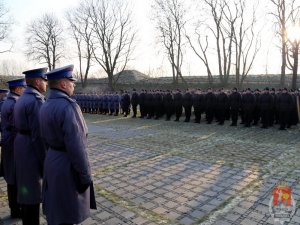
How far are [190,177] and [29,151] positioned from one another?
3520mm

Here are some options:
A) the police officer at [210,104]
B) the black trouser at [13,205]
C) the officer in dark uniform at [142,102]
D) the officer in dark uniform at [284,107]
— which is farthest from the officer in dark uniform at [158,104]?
the black trouser at [13,205]

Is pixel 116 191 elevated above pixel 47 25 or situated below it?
below

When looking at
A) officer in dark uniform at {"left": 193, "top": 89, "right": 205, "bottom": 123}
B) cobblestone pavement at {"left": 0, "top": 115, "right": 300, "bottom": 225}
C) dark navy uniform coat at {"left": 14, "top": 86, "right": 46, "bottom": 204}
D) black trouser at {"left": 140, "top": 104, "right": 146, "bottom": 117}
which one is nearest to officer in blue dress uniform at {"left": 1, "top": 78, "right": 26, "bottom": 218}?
cobblestone pavement at {"left": 0, "top": 115, "right": 300, "bottom": 225}

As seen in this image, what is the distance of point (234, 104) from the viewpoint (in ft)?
47.0

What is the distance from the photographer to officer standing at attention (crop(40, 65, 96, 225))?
299cm

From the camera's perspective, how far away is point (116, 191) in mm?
5656

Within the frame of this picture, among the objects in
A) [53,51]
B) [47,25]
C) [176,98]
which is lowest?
[176,98]

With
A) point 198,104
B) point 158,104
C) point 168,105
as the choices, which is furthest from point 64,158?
point 158,104

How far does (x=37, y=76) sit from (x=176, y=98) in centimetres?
1302

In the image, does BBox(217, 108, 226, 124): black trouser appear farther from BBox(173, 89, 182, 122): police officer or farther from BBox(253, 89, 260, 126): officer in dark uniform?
BBox(173, 89, 182, 122): police officer

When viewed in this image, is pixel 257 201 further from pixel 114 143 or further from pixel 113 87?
pixel 113 87

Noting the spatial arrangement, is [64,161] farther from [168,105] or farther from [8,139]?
[168,105]

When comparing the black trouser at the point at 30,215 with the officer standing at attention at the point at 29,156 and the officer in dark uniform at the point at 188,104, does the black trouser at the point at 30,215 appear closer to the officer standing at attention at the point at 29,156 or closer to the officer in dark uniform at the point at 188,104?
the officer standing at attention at the point at 29,156

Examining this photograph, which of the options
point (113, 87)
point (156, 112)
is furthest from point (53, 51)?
point (156, 112)
